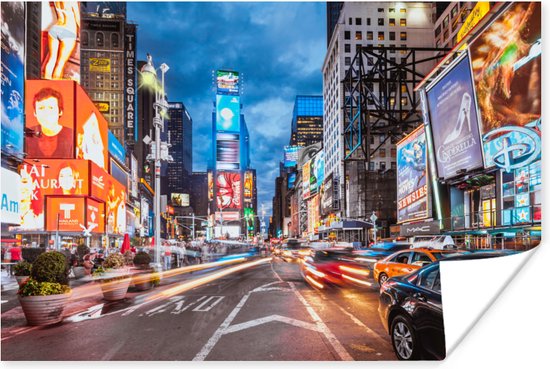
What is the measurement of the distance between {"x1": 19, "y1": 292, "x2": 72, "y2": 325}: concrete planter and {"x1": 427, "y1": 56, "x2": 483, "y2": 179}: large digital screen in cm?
2042

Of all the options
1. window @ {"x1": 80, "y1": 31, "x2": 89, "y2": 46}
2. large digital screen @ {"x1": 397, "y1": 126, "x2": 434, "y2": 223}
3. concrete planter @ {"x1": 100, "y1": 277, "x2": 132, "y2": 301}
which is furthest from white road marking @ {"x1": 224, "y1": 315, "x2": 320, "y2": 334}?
window @ {"x1": 80, "y1": 31, "x2": 89, "y2": 46}

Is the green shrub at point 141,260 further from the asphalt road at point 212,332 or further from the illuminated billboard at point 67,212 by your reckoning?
the illuminated billboard at point 67,212

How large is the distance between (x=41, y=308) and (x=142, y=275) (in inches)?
235

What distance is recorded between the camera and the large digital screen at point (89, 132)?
51.9m

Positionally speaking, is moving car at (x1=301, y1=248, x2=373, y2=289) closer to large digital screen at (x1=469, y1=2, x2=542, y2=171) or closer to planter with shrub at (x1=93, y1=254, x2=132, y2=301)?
planter with shrub at (x1=93, y1=254, x2=132, y2=301)

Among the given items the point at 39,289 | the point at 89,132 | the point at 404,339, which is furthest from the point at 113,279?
the point at 89,132

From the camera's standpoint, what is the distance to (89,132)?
57844 millimetres

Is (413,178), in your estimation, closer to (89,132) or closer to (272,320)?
(272,320)

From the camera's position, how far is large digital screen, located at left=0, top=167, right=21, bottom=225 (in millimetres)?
12602

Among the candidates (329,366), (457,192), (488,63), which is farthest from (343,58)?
(329,366)

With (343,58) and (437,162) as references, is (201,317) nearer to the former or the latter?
(437,162)

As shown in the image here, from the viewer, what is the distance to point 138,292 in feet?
45.5

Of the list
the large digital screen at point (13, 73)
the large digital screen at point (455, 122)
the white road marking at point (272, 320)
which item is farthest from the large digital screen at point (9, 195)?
the large digital screen at point (455, 122)

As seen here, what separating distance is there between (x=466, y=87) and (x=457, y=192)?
10.0m
